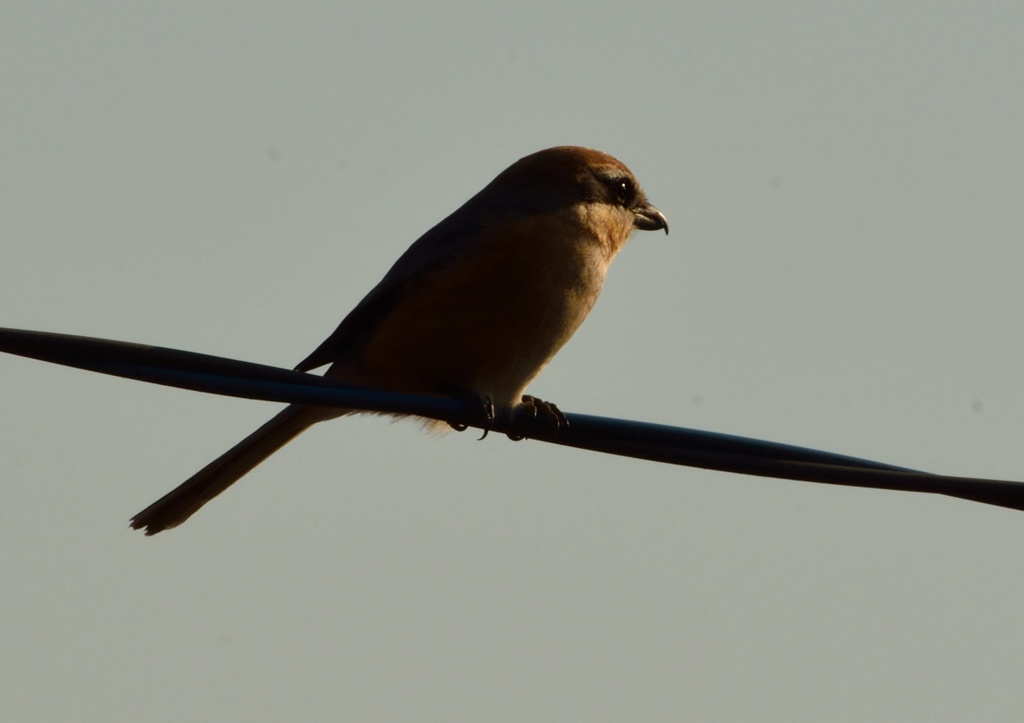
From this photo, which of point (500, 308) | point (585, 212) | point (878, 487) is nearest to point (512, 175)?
point (585, 212)

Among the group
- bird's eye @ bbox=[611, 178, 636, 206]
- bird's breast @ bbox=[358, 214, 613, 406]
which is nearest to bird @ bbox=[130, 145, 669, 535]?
bird's breast @ bbox=[358, 214, 613, 406]

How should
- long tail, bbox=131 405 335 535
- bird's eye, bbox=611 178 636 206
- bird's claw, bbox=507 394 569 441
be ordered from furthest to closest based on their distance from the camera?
bird's eye, bbox=611 178 636 206
long tail, bbox=131 405 335 535
bird's claw, bbox=507 394 569 441

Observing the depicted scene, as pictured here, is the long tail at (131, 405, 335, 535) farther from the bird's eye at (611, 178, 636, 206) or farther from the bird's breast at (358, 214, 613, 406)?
the bird's eye at (611, 178, 636, 206)

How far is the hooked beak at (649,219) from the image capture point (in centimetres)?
660

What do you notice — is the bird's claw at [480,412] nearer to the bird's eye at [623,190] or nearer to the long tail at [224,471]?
the long tail at [224,471]

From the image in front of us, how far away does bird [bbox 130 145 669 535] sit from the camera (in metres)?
5.36

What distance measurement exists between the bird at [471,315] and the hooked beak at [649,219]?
498mm

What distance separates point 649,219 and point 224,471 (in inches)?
95.4

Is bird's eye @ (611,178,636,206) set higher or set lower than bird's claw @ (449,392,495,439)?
higher

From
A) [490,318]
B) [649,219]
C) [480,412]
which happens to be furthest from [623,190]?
[480,412]

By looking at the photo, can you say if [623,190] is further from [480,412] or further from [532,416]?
[480,412]

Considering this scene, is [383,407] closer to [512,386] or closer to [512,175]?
[512,386]

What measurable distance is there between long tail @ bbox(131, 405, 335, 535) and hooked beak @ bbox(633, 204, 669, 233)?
1853 mm

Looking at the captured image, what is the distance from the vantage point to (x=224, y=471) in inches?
223
